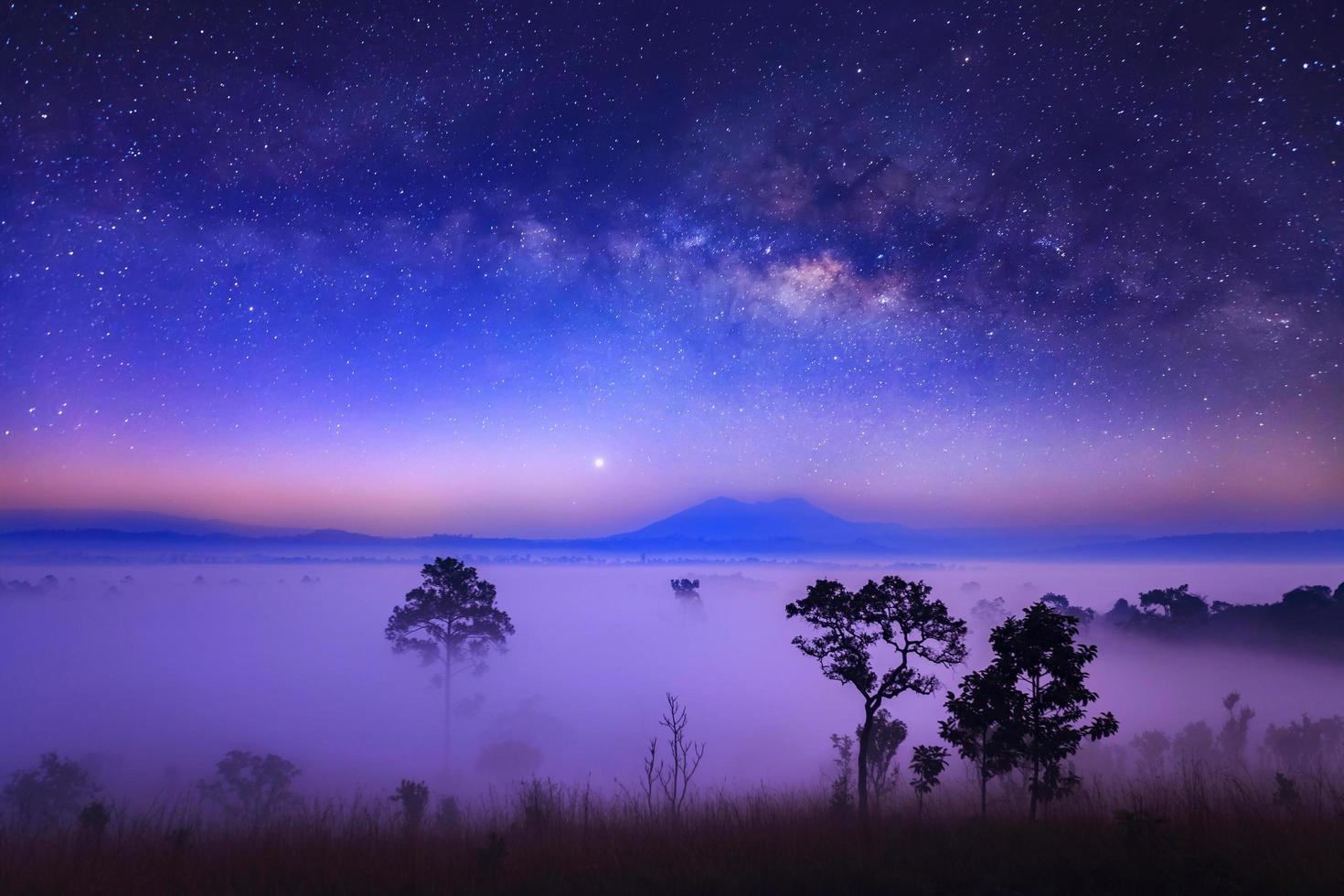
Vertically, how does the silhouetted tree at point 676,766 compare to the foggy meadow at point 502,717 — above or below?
above

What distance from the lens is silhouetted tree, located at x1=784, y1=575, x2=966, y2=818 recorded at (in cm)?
1669

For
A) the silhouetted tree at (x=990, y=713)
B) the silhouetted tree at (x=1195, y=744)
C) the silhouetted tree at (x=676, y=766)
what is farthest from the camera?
the silhouetted tree at (x=1195, y=744)

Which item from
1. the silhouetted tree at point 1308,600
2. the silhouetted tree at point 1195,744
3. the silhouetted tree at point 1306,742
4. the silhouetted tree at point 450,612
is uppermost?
the silhouetted tree at point 450,612

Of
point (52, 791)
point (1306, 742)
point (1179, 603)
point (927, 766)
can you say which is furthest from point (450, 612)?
point (1179, 603)

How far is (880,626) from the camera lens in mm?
17109

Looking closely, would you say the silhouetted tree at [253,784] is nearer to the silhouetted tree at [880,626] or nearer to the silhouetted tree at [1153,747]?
the silhouetted tree at [880,626]

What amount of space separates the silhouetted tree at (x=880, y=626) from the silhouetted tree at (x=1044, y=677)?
1.95 meters

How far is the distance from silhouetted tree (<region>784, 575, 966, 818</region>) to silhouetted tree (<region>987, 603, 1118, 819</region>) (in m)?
1.95

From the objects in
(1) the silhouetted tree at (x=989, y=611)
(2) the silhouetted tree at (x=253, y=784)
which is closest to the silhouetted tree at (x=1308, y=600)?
(1) the silhouetted tree at (x=989, y=611)

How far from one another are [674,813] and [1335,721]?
269 ft

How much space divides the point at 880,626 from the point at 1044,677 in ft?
13.8

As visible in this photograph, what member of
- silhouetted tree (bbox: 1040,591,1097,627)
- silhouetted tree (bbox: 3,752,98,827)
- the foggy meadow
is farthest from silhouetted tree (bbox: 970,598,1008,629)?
silhouetted tree (bbox: 3,752,98,827)

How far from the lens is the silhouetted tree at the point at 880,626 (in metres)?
16.7

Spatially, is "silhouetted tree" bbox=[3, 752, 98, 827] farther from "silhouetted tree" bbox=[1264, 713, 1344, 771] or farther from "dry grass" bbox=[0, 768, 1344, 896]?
"silhouetted tree" bbox=[1264, 713, 1344, 771]
